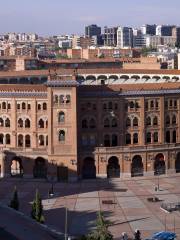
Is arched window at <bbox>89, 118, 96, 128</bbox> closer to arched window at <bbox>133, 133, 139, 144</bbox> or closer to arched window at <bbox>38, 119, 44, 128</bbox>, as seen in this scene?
arched window at <bbox>133, 133, 139, 144</bbox>

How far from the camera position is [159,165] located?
119312mm

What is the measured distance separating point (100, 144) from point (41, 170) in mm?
10903

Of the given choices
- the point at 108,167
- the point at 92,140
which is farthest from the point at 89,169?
the point at 92,140

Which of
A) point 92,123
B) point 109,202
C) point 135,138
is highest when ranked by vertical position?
point 92,123

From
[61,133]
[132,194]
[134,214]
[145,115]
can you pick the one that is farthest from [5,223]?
[145,115]

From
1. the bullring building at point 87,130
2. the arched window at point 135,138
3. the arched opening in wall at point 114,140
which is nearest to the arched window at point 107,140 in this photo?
the bullring building at point 87,130

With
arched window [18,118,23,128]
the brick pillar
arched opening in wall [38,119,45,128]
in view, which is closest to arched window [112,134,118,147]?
→ the brick pillar

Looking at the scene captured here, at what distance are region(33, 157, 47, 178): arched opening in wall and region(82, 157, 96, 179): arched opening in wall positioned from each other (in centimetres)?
669

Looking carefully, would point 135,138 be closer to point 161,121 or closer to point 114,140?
point 114,140

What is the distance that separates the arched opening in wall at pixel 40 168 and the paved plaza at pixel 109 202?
3.05 m

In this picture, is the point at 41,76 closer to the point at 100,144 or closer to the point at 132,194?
the point at 100,144

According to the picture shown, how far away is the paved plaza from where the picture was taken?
3356 inches

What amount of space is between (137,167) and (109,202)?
69.7 ft

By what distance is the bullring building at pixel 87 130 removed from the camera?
11431 cm
